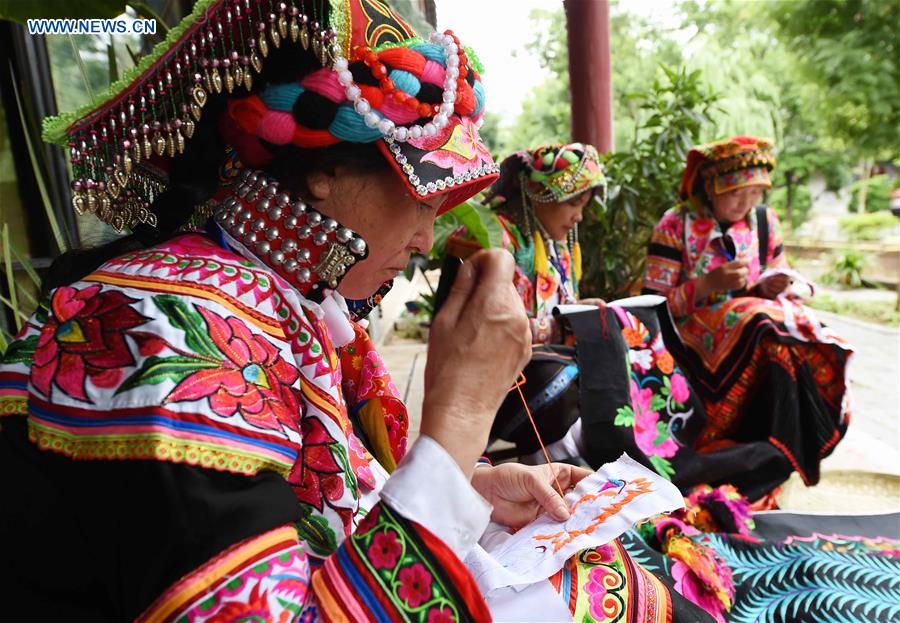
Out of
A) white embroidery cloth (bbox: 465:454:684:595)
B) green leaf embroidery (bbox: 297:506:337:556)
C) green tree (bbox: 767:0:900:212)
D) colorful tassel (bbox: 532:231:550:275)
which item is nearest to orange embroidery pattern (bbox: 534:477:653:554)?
white embroidery cloth (bbox: 465:454:684:595)

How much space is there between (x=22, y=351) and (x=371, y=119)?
0.62 meters

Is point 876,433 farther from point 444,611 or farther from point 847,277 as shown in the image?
point 847,277

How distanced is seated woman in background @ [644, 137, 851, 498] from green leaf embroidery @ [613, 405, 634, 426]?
22.7 inches

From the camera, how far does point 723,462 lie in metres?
2.97

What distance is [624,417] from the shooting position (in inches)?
102

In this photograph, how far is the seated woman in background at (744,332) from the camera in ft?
10.4

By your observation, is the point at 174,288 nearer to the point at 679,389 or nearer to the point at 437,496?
the point at 437,496

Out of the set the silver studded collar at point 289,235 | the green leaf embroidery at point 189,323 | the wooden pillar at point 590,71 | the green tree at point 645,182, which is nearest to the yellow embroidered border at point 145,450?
the green leaf embroidery at point 189,323

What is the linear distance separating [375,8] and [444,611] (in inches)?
36.3

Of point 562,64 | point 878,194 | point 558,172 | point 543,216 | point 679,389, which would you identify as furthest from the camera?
point 562,64

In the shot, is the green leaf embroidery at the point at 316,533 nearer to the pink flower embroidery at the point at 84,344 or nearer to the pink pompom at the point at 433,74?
the pink flower embroidery at the point at 84,344

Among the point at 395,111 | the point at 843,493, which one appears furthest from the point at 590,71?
the point at 395,111

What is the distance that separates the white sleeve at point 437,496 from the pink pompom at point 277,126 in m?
0.52

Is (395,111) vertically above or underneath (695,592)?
above
